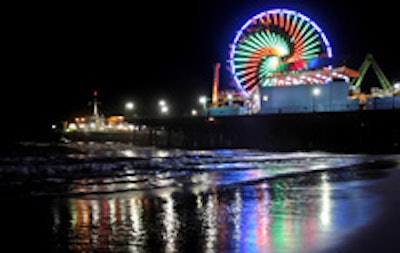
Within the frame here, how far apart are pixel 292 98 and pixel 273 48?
6.48 meters

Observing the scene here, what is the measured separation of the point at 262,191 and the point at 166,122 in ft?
162

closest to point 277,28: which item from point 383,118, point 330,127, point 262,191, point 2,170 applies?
point 330,127

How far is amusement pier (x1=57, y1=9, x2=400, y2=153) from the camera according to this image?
44.0m

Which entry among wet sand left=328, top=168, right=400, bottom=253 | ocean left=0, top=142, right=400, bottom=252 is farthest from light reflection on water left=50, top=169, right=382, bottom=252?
wet sand left=328, top=168, right=400, bottom=253

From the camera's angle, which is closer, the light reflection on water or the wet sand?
the wet sand

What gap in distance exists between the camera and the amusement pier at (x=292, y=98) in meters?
44.0

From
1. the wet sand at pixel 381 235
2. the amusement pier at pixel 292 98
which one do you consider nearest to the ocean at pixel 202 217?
the wet sand at pixel 381 235

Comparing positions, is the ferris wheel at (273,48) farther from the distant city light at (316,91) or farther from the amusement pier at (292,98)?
the distant city light at (316,91)

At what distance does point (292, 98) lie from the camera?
51.9 meters

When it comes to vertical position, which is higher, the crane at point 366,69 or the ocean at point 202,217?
the crane at point 366,69

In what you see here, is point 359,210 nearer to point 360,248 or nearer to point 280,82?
point 360,248

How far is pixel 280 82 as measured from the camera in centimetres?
5388

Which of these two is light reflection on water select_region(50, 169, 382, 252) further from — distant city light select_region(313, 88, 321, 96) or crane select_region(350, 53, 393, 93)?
crane select_region(350, 53, 393, 93)

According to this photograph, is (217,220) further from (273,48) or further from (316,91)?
(273,48)
